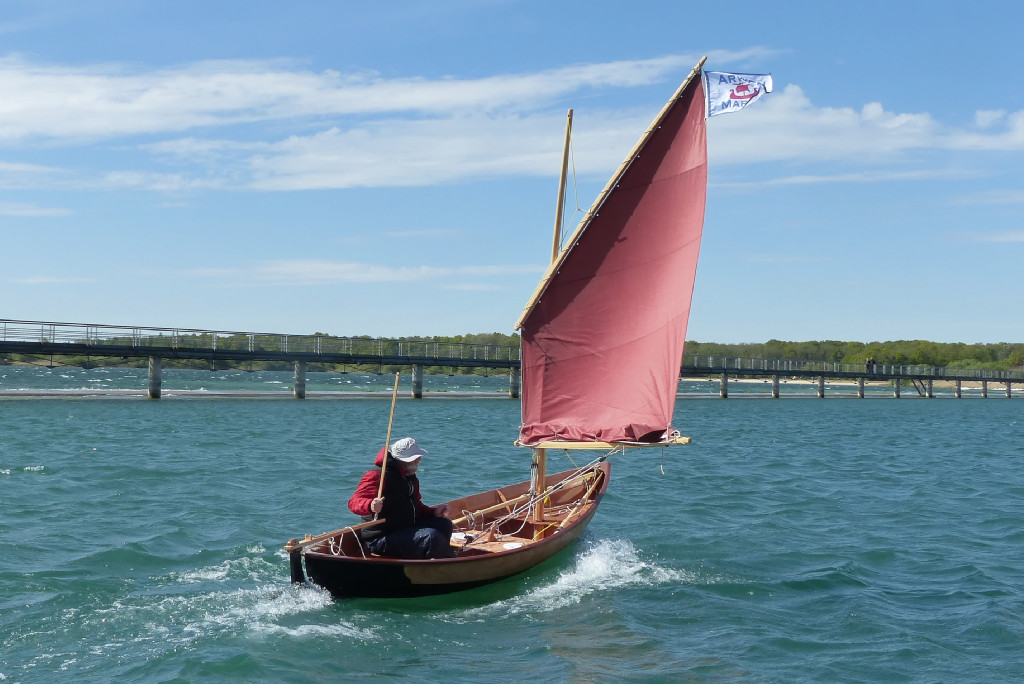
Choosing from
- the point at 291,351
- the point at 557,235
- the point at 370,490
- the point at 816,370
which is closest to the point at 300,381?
the point at 291,351

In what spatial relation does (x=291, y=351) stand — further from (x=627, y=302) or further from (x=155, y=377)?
(x=627, y=302)

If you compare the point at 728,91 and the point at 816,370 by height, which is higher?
the point at 728,91

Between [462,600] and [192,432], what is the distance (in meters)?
25.0

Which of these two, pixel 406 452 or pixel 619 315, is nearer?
pixel 406 452

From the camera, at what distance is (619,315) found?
1555 cm

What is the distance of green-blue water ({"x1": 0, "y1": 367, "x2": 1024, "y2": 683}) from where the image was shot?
10719mm

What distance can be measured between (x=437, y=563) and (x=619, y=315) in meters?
5.32

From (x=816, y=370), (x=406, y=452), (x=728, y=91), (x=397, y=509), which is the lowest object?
(x=397, y=509)

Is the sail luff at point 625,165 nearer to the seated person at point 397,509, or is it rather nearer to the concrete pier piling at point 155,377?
the seated person at point 397,509

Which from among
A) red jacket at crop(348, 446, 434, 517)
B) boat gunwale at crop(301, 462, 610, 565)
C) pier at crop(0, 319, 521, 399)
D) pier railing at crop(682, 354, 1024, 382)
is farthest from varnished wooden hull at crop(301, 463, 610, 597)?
pier railing at crop(682, 354, 1024, 382)

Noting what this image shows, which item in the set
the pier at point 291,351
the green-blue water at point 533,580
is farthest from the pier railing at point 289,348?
the green-blue water at point 533,580

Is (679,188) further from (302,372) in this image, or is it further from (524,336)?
(302,372)

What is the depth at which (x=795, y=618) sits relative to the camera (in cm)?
1288

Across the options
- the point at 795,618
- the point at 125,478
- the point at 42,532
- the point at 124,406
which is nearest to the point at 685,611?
the point at 795,618
